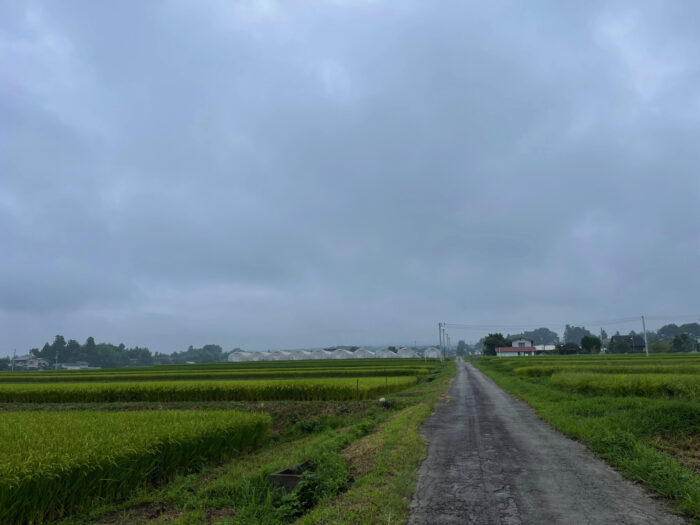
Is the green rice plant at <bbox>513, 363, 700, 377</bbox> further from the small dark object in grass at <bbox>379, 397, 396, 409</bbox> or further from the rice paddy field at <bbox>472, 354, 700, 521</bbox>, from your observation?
the small dark object in grass at <bbox>379, 397, 396, 409</bbox>

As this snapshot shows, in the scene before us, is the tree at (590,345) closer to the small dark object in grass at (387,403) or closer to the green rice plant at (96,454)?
the small dark object in grass at (387,403)

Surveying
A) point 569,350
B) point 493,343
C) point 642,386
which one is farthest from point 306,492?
point 493,343

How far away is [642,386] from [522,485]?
15688 millimetres

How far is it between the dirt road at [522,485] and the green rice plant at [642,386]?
927cm

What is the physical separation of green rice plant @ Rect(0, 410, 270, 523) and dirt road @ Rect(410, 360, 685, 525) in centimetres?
590

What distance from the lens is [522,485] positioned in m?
7.68

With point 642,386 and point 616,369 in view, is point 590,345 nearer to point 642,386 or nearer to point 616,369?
point 616,369

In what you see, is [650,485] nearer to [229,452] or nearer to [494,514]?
[494,514]

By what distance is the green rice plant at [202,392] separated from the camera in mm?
24500

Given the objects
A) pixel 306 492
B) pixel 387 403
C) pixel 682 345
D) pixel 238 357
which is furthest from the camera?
pixel 238 357

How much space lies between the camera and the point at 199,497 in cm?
816

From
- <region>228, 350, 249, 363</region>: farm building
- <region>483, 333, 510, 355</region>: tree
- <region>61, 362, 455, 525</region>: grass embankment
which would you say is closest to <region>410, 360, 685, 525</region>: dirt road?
<region>61, 362, 455, 525</region>: grass embankment

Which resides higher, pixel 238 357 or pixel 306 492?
pixel 306 492

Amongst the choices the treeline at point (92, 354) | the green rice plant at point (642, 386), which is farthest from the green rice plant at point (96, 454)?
the treeline at point (92, 354)
